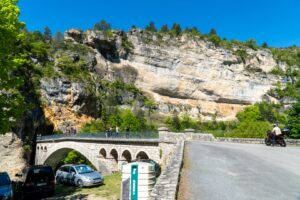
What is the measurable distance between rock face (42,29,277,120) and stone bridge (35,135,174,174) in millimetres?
39914

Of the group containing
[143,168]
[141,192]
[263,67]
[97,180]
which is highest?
[263,67]

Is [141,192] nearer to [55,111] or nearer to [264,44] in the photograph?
[55,111]

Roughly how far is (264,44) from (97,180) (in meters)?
125

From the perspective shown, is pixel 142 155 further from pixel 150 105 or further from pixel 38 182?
pixel 150 105

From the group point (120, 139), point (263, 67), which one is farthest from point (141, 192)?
point (263, 67)

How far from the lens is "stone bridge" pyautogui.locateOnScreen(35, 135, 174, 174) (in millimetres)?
31072

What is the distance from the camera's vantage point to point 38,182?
68.6 feet

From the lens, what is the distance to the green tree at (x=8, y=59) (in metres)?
14.5

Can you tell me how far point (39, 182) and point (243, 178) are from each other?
1401 centimetres

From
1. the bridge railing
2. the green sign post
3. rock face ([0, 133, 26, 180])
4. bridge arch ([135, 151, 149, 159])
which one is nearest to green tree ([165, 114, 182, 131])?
the bridge railing

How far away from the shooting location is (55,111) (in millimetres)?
70188

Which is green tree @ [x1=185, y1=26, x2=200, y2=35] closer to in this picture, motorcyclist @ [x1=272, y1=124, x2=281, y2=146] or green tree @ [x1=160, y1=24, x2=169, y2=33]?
green tree @ [x1=160, y1=24, x2=169, y2=33]

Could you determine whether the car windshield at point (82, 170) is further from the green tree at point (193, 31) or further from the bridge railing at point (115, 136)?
the green tree at point (193, 31)

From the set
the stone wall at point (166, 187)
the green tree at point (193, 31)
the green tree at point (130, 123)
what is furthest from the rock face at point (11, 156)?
the green tree at point (193, 31)
